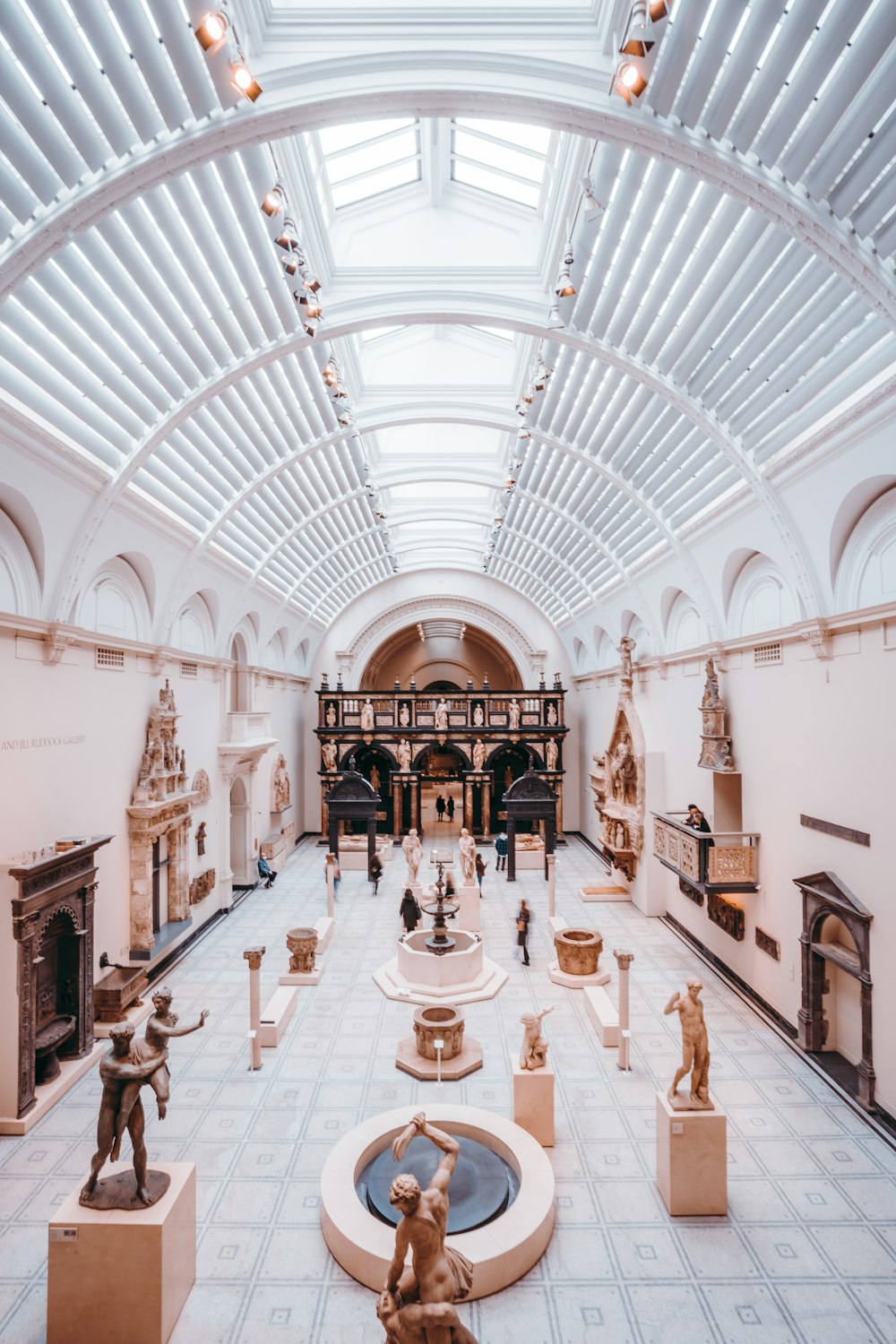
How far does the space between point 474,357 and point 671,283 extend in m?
7.06

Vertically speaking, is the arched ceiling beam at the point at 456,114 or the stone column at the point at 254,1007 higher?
the arched ceiling beam at the point at 456,114

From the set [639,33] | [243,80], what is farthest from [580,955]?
[243,80]

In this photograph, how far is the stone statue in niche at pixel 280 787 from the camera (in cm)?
2255

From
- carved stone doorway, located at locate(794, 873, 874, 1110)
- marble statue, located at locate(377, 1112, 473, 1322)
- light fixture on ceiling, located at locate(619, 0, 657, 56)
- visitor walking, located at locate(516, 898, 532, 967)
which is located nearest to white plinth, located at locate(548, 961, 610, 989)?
visitor walking, located at locate(516, 898, 532, 967)

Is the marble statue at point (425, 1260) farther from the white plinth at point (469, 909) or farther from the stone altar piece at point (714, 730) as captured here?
the white plinth at point (469, 909)

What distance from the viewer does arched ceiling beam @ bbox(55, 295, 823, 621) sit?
10.2m

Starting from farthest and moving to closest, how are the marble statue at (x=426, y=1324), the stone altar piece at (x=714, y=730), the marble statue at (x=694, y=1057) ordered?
1. the stone altar piece at (x=714, y=730)
2. the marble statue at (x=694, y=1057)
3. the marble statue at (x=426, y=1324)

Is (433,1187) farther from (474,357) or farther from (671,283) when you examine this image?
(474,357)

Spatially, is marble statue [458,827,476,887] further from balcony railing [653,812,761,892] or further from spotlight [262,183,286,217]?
spotlight [262,183,286,217]

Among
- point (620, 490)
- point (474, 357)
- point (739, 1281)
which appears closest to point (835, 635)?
point (620, 490)

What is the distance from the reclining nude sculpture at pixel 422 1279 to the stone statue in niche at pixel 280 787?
18699 millimetres

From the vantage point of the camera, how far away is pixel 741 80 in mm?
5703

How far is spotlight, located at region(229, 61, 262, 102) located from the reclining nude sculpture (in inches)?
311

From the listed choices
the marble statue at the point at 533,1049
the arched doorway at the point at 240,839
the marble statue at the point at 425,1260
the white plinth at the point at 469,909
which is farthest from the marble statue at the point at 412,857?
the marble statue at the point at 425,1260
